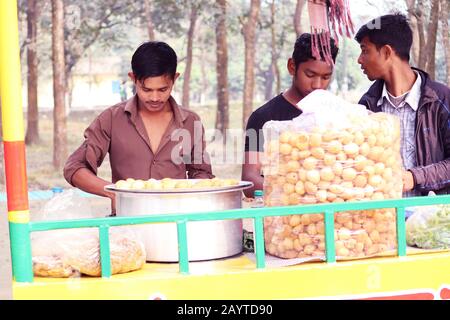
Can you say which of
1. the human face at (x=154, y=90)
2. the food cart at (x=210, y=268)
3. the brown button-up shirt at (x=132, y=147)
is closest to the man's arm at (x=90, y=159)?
the brown button-up shirt at (x=132, y=147)

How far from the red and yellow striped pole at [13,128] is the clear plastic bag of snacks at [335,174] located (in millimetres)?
798

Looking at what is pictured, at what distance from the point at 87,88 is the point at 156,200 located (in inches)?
969

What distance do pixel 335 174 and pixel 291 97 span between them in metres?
1.48

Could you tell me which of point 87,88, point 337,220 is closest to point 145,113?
point 337,220

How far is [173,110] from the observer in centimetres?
334

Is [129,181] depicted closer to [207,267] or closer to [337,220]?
[207,267]

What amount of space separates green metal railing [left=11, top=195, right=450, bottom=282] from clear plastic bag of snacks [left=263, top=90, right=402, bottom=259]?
7 centimetres

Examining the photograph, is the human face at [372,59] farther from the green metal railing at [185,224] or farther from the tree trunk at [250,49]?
the tree trunk at [250,49]

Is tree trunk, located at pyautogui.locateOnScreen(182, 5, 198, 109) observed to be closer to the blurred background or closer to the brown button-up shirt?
the blurred background

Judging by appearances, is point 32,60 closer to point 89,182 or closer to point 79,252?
point 89,182

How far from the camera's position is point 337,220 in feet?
7.20

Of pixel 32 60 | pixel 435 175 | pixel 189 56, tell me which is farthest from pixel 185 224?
pixel 189 56

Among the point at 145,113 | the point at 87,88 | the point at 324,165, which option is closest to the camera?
the point at 324,165

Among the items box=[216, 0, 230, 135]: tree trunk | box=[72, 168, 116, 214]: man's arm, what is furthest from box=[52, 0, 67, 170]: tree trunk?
box=[72, 168, 116, 214]: man's arm
